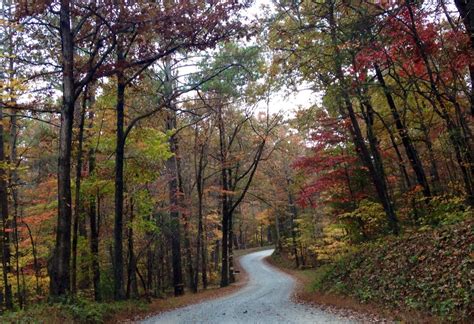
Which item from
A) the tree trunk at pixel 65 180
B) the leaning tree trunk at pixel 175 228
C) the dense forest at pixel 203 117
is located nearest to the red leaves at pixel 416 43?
the dense forest at pixel 203 117

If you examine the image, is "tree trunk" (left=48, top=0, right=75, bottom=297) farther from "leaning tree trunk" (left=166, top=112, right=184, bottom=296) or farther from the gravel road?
"leaning tree trunk" (left=166, top=112, right=184, bottom=296)

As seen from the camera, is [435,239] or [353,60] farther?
[353,60]

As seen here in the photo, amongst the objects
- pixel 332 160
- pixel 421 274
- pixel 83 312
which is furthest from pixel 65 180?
pixel 332 160

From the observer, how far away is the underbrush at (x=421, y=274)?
22.9 ft

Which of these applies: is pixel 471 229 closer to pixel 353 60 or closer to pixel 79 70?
pixel 353 60

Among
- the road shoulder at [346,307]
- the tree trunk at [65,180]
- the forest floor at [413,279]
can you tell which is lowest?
the road shoulder at [346,307]

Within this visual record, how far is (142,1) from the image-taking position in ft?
31.0

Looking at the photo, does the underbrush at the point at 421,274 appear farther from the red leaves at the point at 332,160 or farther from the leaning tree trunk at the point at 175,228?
the leaning tree trunk at the point at 175,228

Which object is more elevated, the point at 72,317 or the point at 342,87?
the point at 342,87

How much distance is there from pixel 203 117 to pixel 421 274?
1151 centimetres

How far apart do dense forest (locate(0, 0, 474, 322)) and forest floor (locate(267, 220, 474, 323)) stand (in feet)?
0.61

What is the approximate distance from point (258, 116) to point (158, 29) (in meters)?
15.2

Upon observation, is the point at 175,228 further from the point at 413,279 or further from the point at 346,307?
the point at 413,279

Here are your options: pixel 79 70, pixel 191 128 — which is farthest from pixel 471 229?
pixel 191 128
